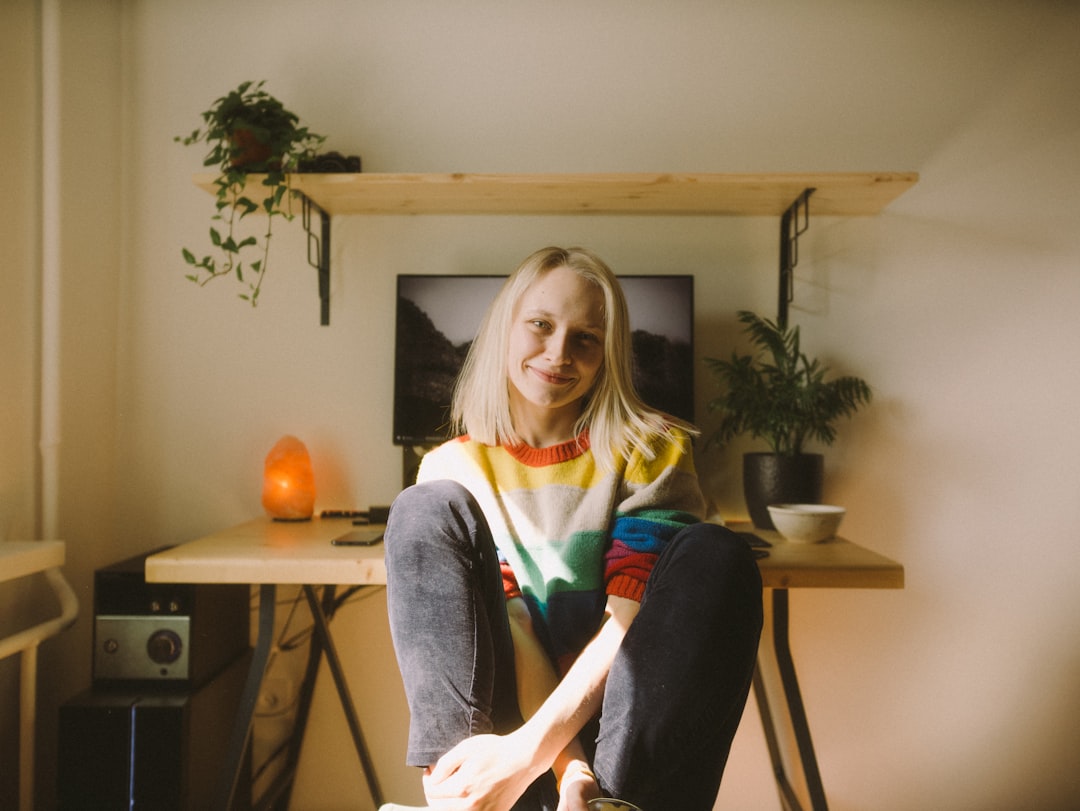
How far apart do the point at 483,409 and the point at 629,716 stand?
553mm

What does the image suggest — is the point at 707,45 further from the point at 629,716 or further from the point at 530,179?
the point at 629,716

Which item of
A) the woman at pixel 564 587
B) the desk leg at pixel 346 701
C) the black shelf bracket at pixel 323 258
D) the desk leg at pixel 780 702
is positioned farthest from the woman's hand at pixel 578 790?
the black shelf bracket at pixel 323 258

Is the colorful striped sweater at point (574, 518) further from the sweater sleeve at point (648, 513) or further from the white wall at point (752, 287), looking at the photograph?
the white wall at point (752, 287)

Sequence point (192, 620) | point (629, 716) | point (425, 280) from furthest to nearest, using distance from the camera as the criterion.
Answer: point (425, 280), point (192, 620), point (629, 716)

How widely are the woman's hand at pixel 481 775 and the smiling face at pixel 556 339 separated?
51cm

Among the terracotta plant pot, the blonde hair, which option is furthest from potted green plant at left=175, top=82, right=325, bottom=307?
the blonde hair

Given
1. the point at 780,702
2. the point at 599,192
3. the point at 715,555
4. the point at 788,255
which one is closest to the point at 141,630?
the point at 715,555

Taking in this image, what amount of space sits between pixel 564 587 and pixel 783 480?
62cm

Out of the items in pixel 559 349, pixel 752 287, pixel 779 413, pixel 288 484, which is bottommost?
pixel 288 484

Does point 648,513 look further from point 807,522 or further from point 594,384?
point 807,522

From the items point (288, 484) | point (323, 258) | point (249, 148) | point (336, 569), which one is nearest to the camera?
point (336, 569)

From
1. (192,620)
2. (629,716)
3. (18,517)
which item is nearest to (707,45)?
(629,716)

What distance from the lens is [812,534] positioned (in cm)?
131

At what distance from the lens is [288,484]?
1514mm
